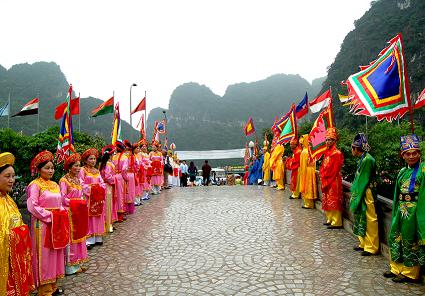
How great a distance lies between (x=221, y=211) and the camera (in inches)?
392

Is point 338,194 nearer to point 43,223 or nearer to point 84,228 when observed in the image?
point 84,228

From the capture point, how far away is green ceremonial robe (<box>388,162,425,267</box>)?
4.41 metres

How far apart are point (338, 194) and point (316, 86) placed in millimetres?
128242

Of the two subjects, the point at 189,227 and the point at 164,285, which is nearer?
the point at 164,285

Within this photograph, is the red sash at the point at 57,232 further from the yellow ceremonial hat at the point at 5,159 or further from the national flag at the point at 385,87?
the national flag at the point at 385,87

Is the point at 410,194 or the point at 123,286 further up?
the point at 410,194

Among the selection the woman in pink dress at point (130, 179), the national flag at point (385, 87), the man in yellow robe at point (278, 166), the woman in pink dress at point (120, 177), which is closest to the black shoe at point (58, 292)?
the woman in pink dress at point (120, 177)

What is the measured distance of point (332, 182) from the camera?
24.2ft

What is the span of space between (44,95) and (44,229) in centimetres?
8358

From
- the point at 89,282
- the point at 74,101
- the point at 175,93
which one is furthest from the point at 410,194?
the point at 175,93

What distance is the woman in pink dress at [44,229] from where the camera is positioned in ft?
14.8

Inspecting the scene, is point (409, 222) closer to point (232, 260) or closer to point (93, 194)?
point (232, 260)

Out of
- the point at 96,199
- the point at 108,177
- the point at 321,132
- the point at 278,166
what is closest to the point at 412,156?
the point at 321,132

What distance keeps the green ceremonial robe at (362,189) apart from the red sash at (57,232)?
4406 millimetres
